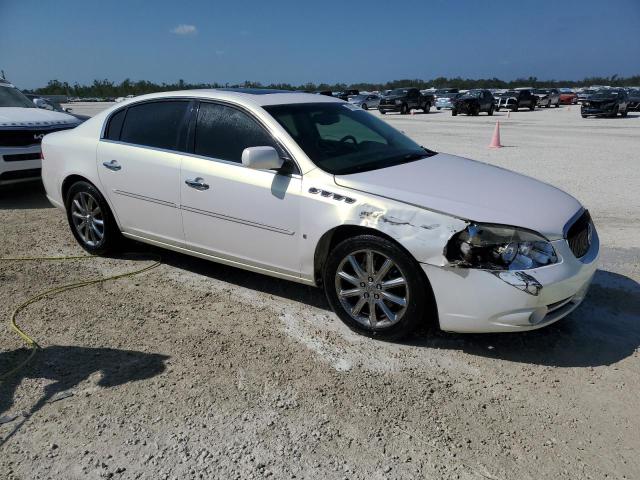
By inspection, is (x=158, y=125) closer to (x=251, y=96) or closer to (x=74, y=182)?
(x=251, y=96)

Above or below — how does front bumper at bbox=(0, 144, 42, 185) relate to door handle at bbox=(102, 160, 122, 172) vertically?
below


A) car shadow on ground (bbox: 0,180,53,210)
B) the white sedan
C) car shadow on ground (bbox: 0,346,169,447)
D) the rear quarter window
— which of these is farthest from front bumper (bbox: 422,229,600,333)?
car shadow on ground (bbox: 0,180,53,210)

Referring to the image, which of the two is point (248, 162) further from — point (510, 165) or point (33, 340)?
point (510, 165)

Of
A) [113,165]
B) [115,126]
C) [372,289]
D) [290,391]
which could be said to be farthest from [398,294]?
[115,126]

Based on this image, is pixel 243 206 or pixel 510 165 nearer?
pixel 243 206

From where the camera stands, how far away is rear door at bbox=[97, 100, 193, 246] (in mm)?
4449

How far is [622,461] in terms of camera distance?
247 centimetres

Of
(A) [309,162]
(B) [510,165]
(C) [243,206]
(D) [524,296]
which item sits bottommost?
(B) [510,165]

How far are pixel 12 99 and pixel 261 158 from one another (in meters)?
7.39

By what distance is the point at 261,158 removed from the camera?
12.1ft

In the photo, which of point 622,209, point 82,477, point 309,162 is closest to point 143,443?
point 82,477

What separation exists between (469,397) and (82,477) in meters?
1.98

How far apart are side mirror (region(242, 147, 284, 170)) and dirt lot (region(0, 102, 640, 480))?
1.12 m

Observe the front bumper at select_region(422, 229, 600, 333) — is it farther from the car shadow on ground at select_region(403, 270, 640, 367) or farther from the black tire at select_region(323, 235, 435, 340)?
the car shadow on ground at select_region(403, 270, 640, 367)
